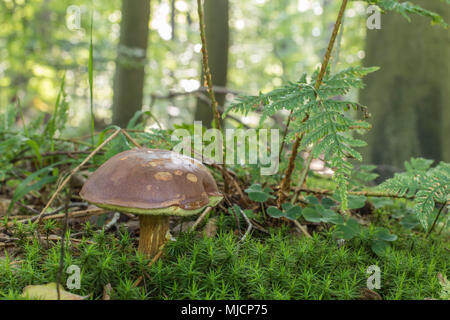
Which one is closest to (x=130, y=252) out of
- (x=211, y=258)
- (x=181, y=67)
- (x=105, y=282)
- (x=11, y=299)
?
(x=105, y=282)

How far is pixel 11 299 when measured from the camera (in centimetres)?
131

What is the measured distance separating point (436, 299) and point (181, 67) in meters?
15.9

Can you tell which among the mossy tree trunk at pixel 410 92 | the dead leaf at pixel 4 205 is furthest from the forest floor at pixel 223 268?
the mossy tree trunk at pixel 410 92

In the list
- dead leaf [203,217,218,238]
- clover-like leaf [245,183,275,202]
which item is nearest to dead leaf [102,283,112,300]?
dead leaf [203,217,218,238]

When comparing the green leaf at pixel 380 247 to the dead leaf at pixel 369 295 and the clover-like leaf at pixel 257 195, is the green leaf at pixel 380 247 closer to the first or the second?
the dead leaf at pixel 369 295

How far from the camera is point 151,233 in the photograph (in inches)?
68.4

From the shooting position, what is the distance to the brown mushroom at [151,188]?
145 centimetres

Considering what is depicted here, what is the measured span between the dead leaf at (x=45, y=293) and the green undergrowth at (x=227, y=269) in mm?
51

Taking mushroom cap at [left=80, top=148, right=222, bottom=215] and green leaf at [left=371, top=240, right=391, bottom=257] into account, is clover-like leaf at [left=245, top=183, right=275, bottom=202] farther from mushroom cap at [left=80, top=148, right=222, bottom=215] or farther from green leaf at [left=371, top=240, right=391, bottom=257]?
green leaf at [left=371, top=240, right=391, bottom=257]

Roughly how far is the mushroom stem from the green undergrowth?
67mm

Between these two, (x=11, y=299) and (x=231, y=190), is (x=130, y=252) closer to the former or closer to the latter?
(x=11, y=299)

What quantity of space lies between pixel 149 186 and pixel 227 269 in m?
0.58

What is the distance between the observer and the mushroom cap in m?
1.44

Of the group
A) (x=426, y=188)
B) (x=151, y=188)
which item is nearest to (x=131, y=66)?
(x=151, y=188)
